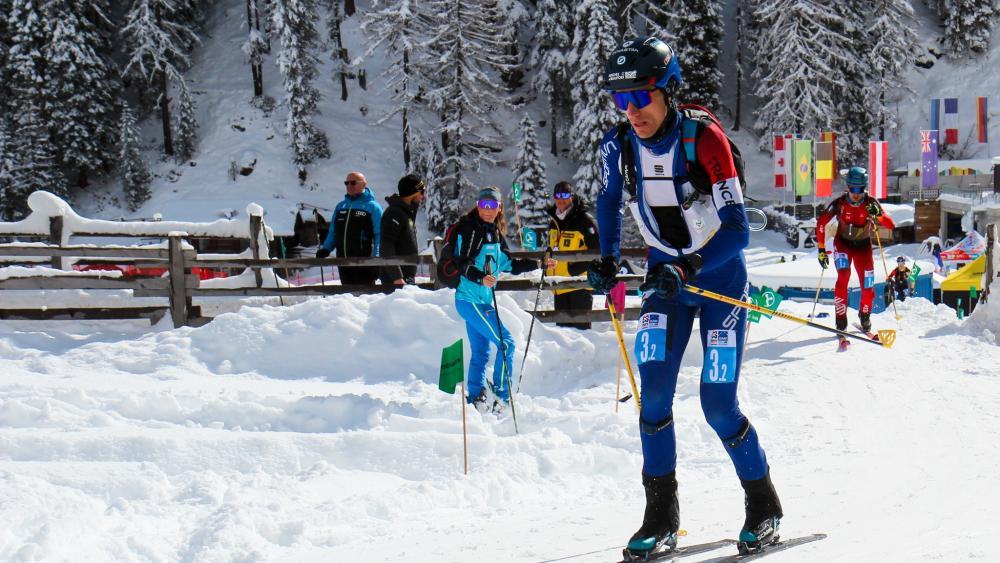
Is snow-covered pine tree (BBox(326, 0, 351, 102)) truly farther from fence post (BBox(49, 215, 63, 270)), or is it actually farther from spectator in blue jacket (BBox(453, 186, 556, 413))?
spectator in blue jacket (BBox(453, 186, 556, 413))

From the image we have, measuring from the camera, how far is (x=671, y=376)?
3.90 meters

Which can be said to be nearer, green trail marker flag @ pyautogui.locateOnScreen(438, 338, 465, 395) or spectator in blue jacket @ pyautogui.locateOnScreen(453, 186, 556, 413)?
green trail marker flag @ pyautogui.locateOnScreen(438, 338, 465, 395)

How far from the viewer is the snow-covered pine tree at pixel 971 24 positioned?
46.1m

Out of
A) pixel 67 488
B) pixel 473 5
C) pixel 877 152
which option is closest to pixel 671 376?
pixel 67 488

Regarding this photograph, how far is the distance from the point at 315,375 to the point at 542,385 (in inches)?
97.2

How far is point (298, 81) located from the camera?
38.9 m

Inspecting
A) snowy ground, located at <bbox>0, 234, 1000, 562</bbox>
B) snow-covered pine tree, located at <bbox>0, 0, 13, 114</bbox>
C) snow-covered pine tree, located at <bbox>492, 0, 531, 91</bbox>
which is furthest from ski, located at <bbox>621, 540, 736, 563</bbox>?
snow-covered pine tree, located at <bbox>0, 0, 13, 114</bbox>

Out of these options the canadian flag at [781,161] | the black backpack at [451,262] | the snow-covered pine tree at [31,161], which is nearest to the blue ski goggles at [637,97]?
the black backpack at [451,262]

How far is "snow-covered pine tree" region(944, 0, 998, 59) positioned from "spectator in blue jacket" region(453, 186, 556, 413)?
48.6 meters

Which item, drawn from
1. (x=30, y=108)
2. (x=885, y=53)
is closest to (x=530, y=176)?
(x=885, y=53)

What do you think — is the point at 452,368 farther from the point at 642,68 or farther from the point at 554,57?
the point at 554,57

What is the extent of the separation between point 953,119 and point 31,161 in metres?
45.2

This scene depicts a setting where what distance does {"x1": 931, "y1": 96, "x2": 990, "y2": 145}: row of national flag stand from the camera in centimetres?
4188

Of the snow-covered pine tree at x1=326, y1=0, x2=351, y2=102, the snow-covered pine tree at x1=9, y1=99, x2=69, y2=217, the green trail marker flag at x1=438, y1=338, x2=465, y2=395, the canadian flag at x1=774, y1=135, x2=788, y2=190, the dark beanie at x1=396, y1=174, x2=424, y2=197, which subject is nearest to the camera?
the green trail marker flag at x1=438, y1=338, x2=465, y2=395
